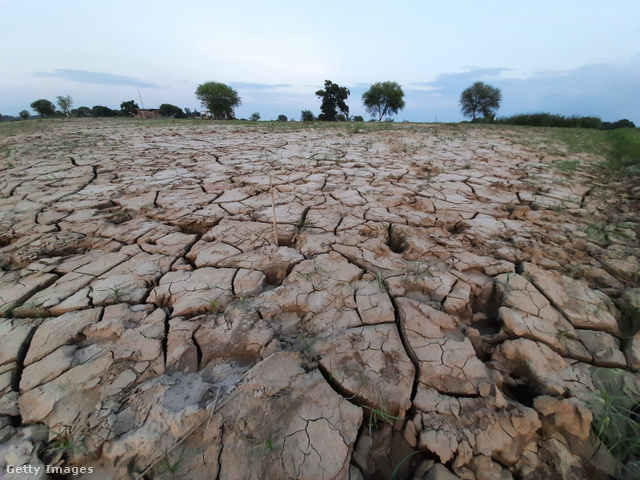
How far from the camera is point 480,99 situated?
24.1 meters

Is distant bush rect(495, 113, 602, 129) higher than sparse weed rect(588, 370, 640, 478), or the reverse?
distant bush rect(495, 113, 602, 129)

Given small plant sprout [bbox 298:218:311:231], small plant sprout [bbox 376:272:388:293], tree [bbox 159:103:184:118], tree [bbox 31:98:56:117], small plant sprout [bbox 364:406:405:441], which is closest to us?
small plant sprout [bbox 364:406:405:441]

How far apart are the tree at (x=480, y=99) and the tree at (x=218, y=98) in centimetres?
2152

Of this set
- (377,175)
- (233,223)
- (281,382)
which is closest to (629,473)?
(281,382)

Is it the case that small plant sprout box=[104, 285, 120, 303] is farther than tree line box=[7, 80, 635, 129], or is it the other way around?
tree line box=[7, 80, 635, 129]

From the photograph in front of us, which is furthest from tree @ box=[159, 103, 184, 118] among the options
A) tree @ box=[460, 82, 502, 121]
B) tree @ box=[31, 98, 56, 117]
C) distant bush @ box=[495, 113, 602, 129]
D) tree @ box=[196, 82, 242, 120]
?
distant bush @ box=[495, 113, 602, 129]

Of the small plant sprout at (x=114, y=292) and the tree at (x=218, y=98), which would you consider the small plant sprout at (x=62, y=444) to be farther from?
the tree at (x=218, y=98)

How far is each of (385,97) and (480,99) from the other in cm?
835

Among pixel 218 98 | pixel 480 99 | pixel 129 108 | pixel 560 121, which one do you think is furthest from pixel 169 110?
pixel 560 121

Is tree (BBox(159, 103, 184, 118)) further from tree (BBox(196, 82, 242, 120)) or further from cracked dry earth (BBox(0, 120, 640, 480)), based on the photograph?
cracked dry earth (BBox(0, 120, 640, 480))

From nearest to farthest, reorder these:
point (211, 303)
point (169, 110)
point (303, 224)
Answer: point (211, 303)
point (303, 224)
point (169, 110)

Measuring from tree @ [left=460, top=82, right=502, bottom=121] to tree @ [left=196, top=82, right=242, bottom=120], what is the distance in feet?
70.6

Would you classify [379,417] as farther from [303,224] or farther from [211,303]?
[303,224]

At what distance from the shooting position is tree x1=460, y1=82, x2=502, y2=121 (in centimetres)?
2373
